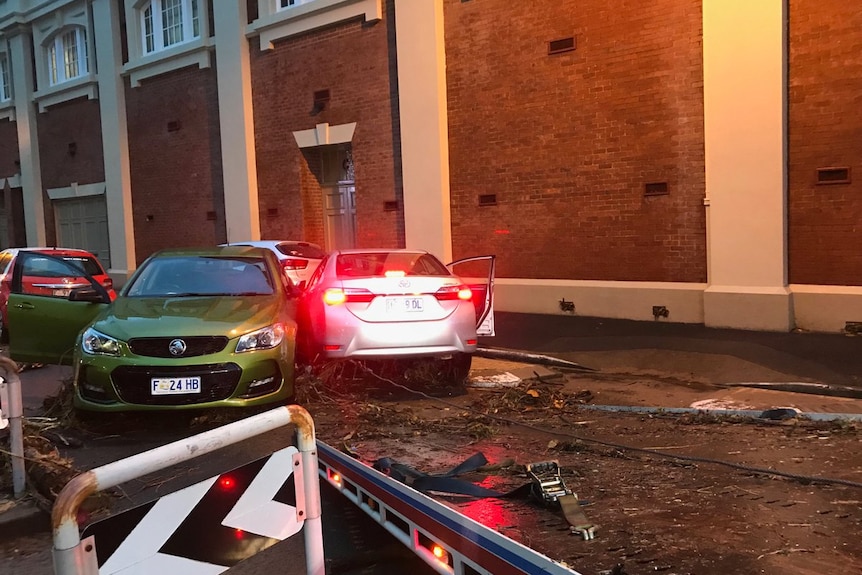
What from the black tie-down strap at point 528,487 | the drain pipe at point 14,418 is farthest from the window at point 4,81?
the black tie-down strap at point 528,487

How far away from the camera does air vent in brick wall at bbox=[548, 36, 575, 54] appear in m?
11.2

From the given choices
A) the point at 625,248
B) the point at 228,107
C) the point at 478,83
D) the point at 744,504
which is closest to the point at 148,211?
the point at 228,107

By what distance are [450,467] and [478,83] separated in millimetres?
8814

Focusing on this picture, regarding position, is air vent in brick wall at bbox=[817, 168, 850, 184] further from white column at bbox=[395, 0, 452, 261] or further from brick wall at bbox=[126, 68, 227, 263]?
brick wall at bbox=[126, 68, 227, 263]

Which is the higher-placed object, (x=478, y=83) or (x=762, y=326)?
(x=478, y=83)

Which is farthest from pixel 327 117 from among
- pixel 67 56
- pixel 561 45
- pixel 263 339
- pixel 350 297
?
pixel 67 56

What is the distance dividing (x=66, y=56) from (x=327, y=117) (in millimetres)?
12178

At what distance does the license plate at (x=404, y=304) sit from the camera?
7098 millimetres

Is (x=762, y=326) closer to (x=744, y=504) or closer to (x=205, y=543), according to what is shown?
(x=744, y=504)

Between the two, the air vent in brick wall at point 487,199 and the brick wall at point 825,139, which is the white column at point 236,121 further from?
the brick wall at point 825,139

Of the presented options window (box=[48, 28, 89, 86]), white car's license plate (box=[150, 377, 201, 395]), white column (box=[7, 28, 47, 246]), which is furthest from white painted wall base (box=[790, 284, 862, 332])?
white column (box=[7, 28, 47, 246])

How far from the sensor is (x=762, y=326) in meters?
9.64

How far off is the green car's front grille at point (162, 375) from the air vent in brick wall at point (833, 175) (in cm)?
769

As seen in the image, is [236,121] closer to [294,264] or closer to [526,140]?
[294,264]
